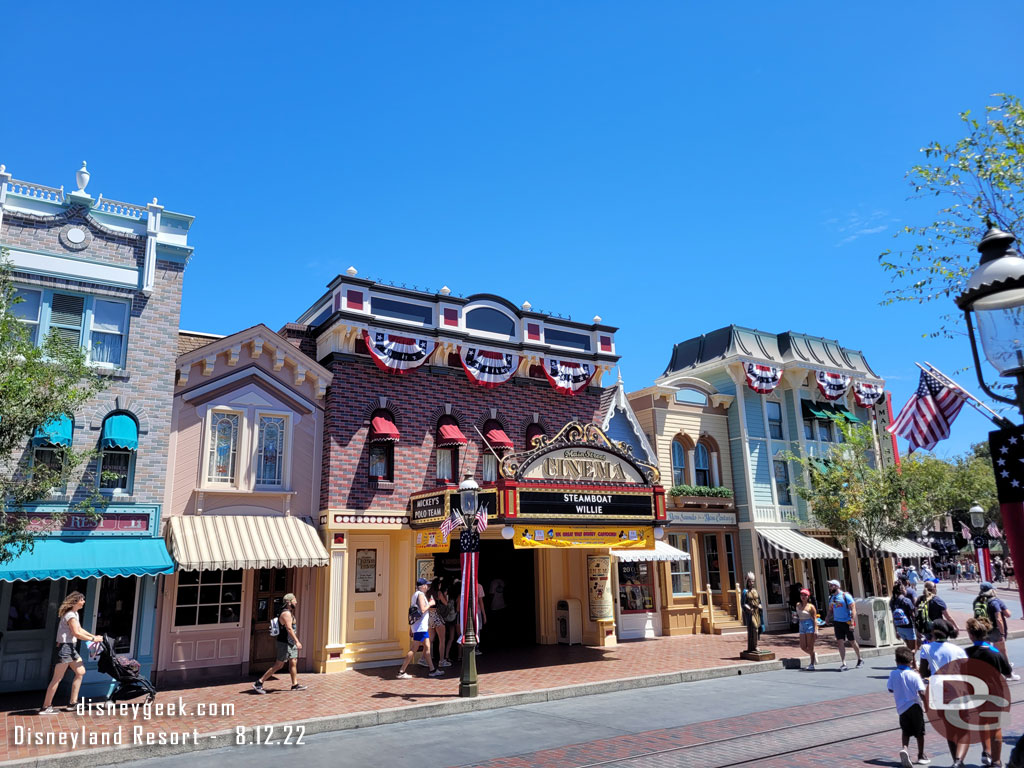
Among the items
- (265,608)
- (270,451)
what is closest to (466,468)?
(270,451)

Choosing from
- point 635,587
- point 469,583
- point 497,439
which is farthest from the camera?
point 635,587

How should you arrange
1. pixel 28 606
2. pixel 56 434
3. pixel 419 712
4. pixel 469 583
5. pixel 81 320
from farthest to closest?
pixel 81 320
pixel 469 583
pixel 28 606
pixel 56 434
pixel 419 712

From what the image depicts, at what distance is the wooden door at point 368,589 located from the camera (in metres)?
17.9

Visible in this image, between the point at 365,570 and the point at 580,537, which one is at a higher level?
the point at 580,537

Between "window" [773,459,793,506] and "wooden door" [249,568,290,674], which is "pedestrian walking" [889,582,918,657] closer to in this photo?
"window" [773,459,793,506]

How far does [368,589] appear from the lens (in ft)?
60.0

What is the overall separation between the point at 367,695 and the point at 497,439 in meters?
8.12

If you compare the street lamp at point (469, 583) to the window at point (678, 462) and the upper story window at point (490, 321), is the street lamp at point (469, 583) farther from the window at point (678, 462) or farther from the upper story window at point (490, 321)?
the window at point (678, 462)

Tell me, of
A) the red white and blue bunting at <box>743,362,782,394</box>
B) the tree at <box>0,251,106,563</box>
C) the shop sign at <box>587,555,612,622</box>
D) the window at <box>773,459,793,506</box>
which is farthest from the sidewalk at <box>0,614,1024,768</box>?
the red white and blue bunting at <box>743,362,782,394</box>

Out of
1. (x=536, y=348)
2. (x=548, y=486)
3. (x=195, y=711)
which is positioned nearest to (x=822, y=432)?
(x=536, y=348)

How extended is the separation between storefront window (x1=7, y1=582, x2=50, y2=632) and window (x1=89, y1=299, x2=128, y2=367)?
476 centimetres

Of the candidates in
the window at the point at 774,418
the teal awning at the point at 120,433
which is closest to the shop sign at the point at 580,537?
the teal awning at the point at 120,433

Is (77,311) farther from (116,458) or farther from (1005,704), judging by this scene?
(1005,704)

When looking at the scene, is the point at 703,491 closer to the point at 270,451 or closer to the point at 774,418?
the point at 774,418
